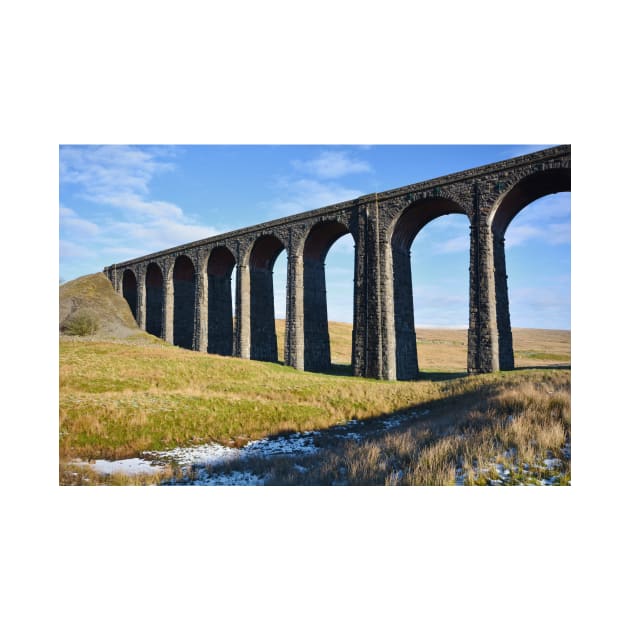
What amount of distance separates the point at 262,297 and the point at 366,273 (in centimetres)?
1118

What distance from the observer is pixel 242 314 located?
33781 millimetres

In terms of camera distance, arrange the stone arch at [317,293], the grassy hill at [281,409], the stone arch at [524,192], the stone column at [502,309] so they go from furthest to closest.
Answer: the stone arch at [317,293]
the stone column at [502,309]
the stone arch at [524,192]
the grassy hill at [281,409]

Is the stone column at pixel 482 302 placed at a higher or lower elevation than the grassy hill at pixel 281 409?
higher

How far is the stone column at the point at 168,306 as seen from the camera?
40.4 metres

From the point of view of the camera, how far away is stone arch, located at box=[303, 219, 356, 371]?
98.6 ft

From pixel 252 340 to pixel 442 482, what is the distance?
27.6 meters

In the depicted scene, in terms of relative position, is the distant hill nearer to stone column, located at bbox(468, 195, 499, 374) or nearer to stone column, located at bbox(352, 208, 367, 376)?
stone column, located at bbox(352, 208, 367, 376)

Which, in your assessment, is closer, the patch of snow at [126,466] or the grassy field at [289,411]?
the grassy field at [289,411]

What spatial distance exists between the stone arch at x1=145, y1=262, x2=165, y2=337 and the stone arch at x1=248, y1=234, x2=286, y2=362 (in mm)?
13396

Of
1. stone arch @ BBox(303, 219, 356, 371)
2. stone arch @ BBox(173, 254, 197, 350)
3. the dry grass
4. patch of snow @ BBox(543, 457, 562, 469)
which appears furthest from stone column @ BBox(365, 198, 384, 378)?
stone arch @ BBox(173, 254, 197, 350)

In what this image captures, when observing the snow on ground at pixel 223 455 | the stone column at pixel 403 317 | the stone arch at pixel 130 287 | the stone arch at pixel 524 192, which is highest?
the stone arch at pixel 524 192

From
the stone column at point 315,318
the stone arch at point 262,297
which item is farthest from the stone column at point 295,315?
the stone arch at point 262,297

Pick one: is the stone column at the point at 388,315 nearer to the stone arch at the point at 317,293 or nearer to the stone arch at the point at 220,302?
the stone arch at the point at 317,293
